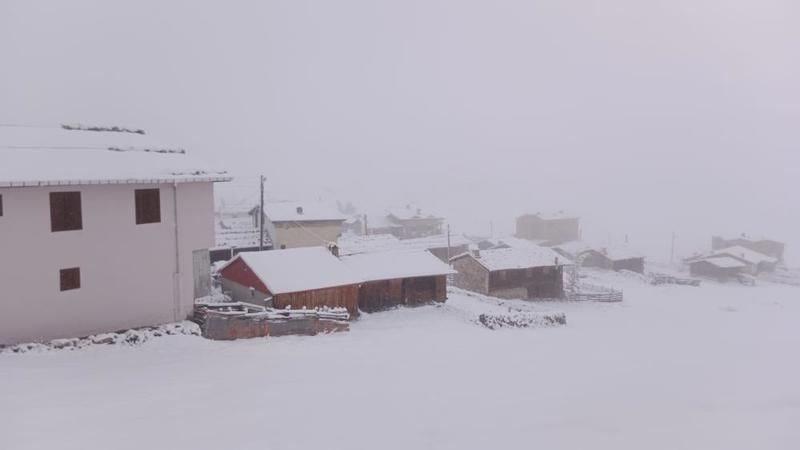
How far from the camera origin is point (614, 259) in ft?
237

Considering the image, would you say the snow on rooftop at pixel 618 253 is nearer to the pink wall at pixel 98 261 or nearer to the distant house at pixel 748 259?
the distant house at pixel 748 259

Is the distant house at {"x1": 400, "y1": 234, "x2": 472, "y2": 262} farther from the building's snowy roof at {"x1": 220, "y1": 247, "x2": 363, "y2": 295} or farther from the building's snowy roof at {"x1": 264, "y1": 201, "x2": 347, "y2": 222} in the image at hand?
the building's snowy roof at {"x1": 220, "y1": 247, "x2": 363, "y2": 295}

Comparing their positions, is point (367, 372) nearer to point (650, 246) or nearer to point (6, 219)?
point (6, 219)

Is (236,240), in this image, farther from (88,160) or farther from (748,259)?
(748,259)

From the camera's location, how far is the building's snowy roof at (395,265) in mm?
33219

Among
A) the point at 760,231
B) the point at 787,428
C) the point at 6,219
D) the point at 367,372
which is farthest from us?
the point at 760,231

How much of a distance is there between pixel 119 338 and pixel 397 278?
1756 cm

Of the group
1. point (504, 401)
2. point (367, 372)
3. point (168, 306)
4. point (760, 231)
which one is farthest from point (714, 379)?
point (760, 231)

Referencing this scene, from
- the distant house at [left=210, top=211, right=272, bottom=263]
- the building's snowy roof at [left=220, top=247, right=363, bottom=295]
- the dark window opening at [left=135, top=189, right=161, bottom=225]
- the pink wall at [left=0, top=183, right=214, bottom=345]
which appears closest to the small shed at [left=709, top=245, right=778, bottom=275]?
the distant house at [left=210, top=211, right=272, bottom=263]

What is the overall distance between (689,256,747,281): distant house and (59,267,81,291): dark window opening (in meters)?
74.7

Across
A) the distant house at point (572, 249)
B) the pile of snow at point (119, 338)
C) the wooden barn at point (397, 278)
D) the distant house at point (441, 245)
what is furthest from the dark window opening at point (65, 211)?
the distant house at point (572, 249)

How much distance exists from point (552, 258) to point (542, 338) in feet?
81.9

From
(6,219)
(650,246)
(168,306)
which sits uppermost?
(6,219)

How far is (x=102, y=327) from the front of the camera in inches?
779
